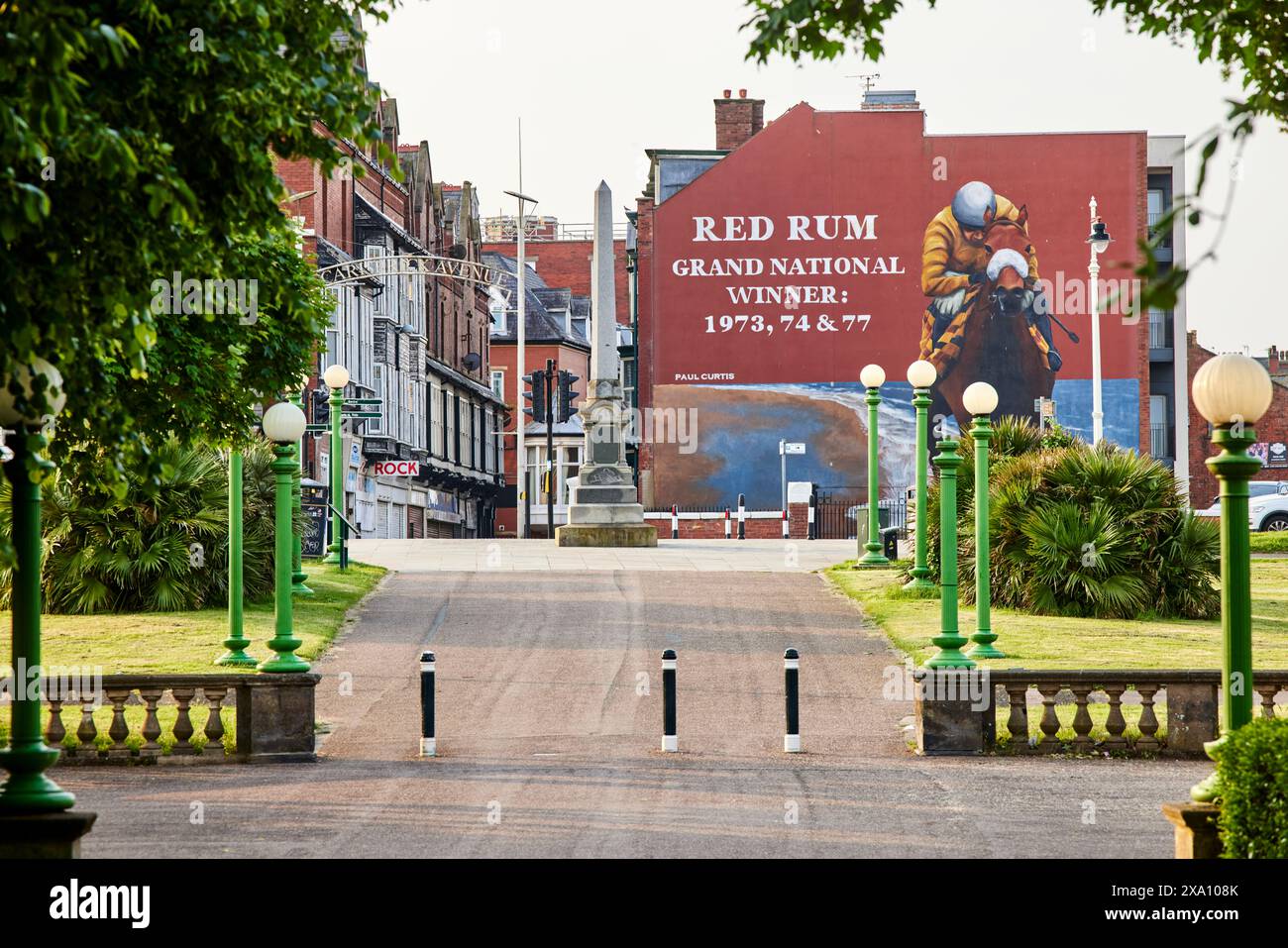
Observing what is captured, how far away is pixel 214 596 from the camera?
2364cm

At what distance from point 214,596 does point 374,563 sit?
6498 millimetres

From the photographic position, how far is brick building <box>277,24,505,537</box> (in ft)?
158

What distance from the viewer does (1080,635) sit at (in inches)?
819

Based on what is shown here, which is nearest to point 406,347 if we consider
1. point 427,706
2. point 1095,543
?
point 1095,543

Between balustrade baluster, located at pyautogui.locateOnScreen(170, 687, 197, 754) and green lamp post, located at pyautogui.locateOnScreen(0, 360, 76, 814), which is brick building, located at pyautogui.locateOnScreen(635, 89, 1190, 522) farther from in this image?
green lamp post, located at pyautogui.locateOnScreen(0, 360, 76, 814)

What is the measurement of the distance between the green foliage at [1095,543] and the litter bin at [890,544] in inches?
199

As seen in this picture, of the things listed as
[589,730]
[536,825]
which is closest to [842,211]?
[589,730]

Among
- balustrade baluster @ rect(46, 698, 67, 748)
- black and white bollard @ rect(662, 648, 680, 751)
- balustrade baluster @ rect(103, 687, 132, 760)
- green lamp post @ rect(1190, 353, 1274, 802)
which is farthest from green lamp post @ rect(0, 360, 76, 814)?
black and white bollard @ rect(662, 648, 680, 751)

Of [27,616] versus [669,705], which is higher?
[27,616]

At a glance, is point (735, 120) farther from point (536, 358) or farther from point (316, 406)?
point (536, 358)

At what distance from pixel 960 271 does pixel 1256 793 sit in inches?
1820

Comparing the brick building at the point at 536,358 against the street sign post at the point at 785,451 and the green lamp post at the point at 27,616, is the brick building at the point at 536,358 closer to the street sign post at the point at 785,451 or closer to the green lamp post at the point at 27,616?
the street sign post at the point at 785,451
